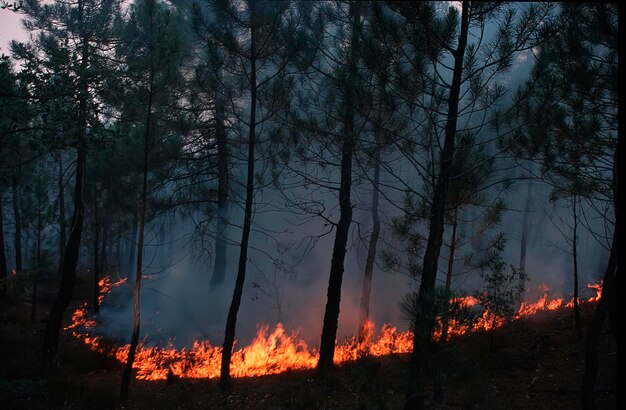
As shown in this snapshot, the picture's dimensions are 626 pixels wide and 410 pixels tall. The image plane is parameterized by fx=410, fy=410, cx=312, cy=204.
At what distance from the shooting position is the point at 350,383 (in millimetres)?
9172

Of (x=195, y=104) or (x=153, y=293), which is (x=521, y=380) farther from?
(x=153, y=293)

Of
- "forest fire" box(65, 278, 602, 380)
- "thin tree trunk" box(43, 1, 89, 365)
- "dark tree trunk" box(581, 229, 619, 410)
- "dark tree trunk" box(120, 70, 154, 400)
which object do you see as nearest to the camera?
"dark tree trunk" box(581, 229, 619, 410)

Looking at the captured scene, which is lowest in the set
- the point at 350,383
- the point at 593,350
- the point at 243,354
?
the point at 350,383

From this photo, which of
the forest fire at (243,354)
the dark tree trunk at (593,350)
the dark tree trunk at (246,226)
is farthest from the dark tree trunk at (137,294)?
the dark tree trunk at (593,350)

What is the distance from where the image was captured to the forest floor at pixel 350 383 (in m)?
7.58

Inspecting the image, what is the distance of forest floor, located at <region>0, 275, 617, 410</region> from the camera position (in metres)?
7.58

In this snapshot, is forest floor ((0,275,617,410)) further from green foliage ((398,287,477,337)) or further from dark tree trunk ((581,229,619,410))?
green foliage ((398,287,477,337))

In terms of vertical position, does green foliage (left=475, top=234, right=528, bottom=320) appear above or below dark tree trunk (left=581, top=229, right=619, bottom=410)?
above

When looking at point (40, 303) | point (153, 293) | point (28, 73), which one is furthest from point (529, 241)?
point (28, 73)

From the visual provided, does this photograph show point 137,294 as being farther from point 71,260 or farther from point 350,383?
point 350,383

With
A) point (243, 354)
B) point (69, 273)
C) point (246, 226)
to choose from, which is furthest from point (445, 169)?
point (69, 273)

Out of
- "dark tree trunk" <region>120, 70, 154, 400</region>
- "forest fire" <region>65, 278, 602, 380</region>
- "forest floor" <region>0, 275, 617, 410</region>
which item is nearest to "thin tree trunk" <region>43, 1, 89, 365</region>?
"forest floor" <region>0, 275, 617, 410</region>

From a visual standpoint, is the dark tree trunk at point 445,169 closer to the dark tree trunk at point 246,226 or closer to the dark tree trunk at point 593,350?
the dark tree trunk at point 593,350

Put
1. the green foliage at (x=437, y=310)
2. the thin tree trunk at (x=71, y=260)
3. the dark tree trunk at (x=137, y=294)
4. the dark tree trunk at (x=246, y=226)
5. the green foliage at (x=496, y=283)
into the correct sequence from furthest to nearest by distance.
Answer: the thin tree trunk at (x=71, y=260), the green foliage at (x=496, y=283), the dark tree trunk at (x=246, y=226), the dark tree trunk at (x=137, y=294), the green foliage at (x=437, y=310)
